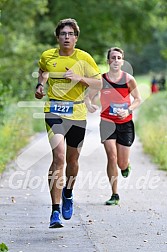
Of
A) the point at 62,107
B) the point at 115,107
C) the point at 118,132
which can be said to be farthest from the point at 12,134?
the point at 62,107

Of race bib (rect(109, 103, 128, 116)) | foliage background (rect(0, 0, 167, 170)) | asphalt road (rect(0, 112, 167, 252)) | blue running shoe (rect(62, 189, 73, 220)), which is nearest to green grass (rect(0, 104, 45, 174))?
foliage background (rect(0, 0, 167, 170))

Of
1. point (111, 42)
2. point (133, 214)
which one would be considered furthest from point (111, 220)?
point (111, 42)

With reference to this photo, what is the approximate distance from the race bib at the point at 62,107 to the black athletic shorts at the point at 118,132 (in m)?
2.13

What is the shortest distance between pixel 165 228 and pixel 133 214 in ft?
3.64

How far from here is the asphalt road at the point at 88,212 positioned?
7.86 metres

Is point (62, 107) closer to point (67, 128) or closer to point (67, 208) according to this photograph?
point (67, 128)

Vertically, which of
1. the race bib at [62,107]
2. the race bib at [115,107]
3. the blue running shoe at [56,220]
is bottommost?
the blue running shoe at [56,220]

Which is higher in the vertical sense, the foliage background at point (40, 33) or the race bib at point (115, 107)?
the race bib at point (115, 107)

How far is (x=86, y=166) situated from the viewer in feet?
50.8

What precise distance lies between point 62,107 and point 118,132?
2.36 m

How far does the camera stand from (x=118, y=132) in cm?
1070

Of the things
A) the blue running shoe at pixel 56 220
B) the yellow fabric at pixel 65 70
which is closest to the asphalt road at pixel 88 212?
the blue running shoe at pixel 56 220

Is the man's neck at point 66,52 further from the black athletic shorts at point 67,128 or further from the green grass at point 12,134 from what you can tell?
the green grass at point 12,134

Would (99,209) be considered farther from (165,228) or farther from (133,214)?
(165,228)
